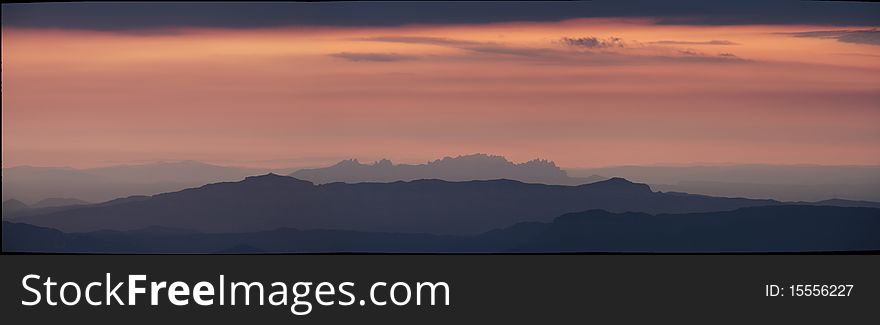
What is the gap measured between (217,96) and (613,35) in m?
2.74

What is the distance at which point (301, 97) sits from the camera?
61.3 ft

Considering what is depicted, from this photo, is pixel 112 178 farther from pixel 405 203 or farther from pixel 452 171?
pixel 452 171

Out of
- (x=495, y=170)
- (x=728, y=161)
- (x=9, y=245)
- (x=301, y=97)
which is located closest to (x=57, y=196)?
(x=9, y=245)

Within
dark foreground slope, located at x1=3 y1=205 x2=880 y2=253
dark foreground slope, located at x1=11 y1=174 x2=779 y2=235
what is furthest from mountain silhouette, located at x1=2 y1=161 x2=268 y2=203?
dark foreground slope, located at x1=3 y1=205 x2=880 y2=253

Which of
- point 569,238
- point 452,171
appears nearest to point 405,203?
point 452,171

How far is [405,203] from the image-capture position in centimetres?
1872

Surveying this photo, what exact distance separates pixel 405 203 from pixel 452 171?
1.28ft

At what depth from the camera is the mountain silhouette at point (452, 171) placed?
18.7 meters

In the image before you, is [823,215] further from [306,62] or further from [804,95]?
[306,62]

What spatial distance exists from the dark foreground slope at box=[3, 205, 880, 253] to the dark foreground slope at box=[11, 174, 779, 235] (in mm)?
65

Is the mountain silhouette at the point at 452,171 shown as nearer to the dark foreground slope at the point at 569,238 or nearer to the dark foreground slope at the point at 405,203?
the dark foreground slope at the point at 405,203

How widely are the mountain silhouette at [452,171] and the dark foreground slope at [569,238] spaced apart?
12.4 inches

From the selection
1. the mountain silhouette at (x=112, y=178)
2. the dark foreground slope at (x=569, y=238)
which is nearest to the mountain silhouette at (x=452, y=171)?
the dark foreground slope at (x=569, y=238)

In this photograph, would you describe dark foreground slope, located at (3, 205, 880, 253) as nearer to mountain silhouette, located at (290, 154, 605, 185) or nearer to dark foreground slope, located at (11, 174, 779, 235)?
dark foreground slope, located at (11, 174, 779, 235)
